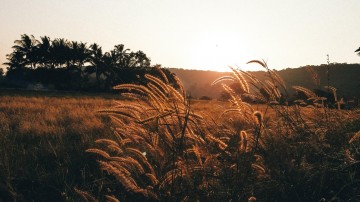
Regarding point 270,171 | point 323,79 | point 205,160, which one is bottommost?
point 323,79

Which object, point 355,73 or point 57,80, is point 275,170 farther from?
point 355,73

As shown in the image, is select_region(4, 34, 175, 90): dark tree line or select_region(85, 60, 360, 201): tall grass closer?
Answer: select_region(85, 60, 360, 201): tall grass

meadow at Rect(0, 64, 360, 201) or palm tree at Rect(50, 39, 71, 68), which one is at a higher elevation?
palm tree at Rect(50, 39, 71, 68)

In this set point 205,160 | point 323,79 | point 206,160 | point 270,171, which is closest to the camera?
point 206,160

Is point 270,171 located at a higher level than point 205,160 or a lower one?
lower

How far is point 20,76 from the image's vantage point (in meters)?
57.3

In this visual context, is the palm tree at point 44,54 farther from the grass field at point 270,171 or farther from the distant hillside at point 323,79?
the grass field at point 270,171

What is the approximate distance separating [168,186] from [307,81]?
81.6 m

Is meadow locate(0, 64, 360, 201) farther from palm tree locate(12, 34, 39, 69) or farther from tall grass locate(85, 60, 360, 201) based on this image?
palm tree locate(12, 34, 39, 69)

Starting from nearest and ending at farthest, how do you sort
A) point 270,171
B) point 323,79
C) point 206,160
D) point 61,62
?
point 206,160 < point 270,171 < point 61,62 < point 323,79

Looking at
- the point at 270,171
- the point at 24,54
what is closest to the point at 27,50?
the point at 24,54

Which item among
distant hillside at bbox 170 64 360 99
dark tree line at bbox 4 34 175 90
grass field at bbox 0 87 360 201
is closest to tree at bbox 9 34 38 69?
dark tree line at bbox 4 34 175 90

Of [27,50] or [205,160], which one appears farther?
[27,50]

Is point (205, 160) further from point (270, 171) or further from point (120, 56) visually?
point (120, 56)
